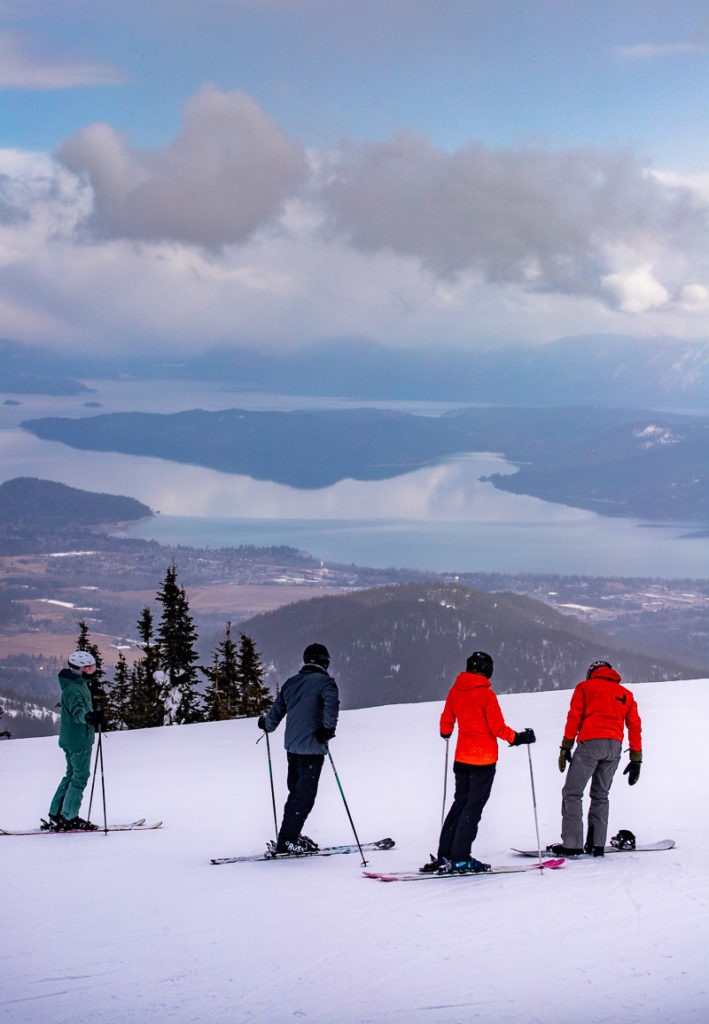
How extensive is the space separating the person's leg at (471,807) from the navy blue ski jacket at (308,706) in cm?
119

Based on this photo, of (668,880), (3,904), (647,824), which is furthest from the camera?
(647,824)

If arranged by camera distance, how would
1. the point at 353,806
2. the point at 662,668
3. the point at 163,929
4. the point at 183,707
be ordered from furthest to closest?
1. the point at 662,668
2. the point at 183,707
3. the point at 353,806
4. the point at 163,929

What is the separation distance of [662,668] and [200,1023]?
191m

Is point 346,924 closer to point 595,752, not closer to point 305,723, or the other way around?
point 305,723

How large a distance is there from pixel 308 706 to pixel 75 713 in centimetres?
239

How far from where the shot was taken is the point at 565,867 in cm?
819

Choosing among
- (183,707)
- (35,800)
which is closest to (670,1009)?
(35,800)

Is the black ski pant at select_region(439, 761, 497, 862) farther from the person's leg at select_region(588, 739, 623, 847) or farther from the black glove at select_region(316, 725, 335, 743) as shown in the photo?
the person's leg at select_region(588, 739, 623, 847)

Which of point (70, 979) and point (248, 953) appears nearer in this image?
point (70, 979)

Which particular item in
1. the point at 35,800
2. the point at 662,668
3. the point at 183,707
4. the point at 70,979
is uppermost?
the point at 70,979

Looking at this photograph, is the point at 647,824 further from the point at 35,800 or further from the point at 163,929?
the point at 35,800

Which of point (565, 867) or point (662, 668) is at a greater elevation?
point (565, 867)

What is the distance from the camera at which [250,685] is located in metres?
41.2

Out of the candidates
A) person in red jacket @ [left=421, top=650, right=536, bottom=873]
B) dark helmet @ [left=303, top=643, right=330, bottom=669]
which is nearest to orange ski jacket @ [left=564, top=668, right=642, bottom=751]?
person in red jacket @ [left=421, top=650, right=536, bottom=873]
